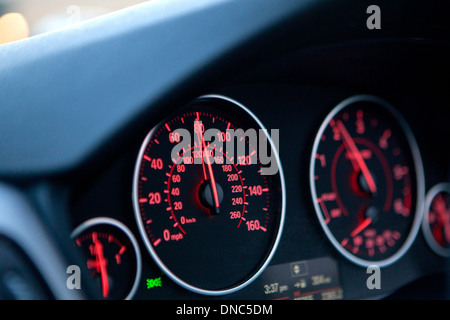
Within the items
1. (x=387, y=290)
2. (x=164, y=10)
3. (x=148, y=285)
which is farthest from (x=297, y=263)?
(x=164, y=10)

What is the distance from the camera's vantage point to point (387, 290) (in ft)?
5.30

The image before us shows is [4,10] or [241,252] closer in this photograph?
[241,252]

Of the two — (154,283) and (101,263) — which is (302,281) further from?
(101,263)

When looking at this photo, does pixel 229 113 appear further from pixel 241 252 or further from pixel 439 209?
pixel 439 209

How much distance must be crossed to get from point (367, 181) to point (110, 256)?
84cm

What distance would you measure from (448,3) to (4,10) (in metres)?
1.36

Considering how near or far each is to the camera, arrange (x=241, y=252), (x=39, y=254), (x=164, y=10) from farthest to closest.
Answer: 1. (x=241, y=252)
2. (x=164, y=10)
3. (x=39, y=254)

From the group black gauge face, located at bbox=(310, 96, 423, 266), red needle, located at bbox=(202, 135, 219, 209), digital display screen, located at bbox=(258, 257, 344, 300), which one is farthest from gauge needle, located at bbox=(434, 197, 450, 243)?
red needle, located at bbox=(202, 135, 219, 209)

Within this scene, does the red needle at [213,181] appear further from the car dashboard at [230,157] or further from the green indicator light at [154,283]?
the green indicator light at [154,283]

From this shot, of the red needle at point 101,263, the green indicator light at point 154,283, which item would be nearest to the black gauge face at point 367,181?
the green indicator light at point 154,283

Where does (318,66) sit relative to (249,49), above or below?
above

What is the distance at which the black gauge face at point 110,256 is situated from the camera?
114 centimetres

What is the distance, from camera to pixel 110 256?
1.18m

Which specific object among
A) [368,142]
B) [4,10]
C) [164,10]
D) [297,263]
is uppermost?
[4,10]
